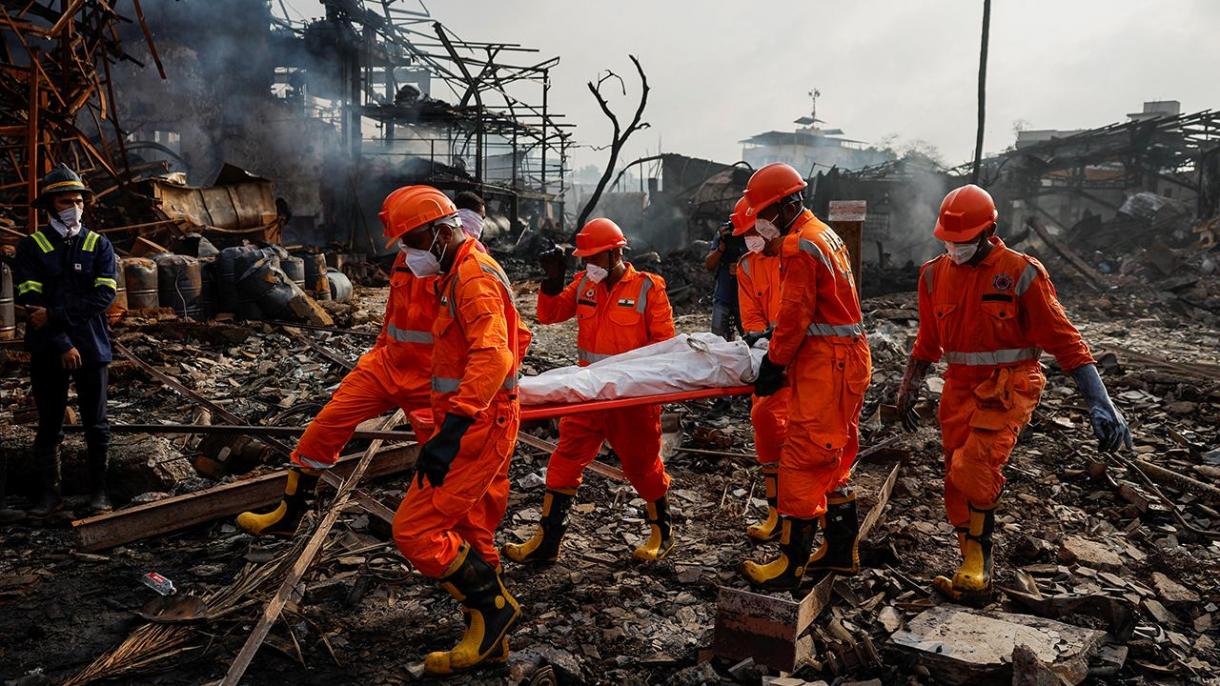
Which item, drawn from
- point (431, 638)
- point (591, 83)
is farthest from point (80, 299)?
point (591, 83)

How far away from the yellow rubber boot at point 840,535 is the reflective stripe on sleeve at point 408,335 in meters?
2.18

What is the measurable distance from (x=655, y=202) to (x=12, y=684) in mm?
27998

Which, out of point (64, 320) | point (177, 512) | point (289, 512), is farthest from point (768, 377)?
point (64, 320)

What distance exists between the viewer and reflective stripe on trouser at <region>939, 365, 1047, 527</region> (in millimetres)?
3506

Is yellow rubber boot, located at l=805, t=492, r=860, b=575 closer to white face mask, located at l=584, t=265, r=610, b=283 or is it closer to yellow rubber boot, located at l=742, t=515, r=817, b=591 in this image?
yellow rubber boot, located at l=742, t=515, r=817, b=591

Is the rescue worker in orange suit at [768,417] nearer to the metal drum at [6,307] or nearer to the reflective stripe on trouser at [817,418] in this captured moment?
the reflective stripe on trouser at [817,418]

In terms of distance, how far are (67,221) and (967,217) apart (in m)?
4.94

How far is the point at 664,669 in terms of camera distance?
328 centimetres

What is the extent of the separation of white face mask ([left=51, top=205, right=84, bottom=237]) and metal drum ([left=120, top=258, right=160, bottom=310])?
598 centimetres

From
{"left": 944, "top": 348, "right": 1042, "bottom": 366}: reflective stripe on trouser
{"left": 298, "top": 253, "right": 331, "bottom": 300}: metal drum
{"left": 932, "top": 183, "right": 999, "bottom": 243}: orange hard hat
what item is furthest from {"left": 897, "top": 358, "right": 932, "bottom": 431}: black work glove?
{"left": 298, "top": 253, "right": 331, "bottom": 300}: metal drum

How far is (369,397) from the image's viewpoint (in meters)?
3.85

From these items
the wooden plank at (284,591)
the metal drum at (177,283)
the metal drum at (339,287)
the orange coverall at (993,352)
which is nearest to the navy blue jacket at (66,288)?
the wooden plank at (284,591)

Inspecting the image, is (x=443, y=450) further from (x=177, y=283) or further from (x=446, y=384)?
(x=177, y=283)

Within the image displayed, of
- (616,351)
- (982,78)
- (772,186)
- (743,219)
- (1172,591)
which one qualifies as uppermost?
(982,78)
